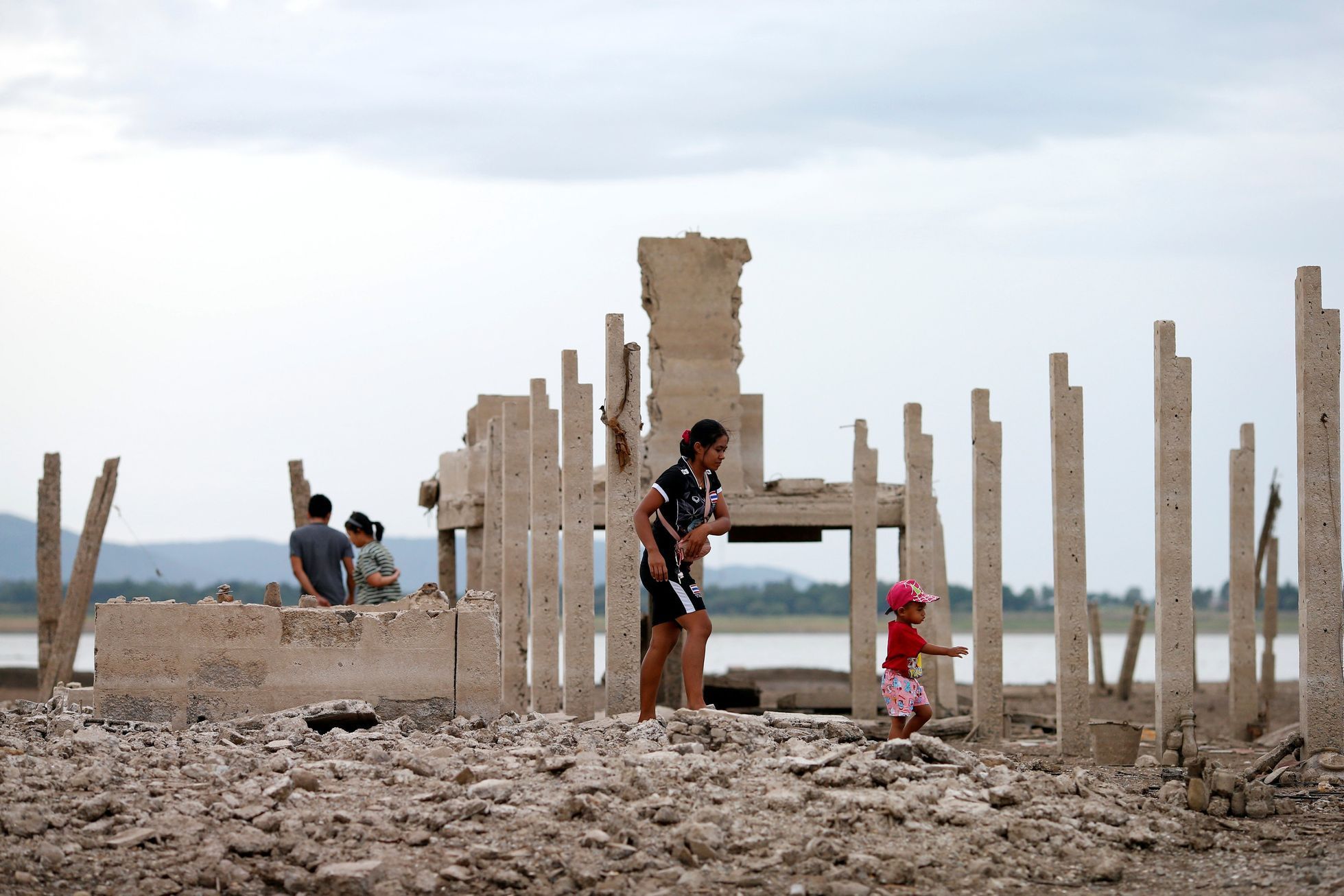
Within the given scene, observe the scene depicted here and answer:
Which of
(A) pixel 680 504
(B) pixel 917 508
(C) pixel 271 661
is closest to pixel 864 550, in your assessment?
(B) pixel 917 508

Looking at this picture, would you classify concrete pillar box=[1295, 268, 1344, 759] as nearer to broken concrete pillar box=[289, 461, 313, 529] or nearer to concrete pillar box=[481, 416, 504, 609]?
concrete pillar box=[481, 416, 504, 609]

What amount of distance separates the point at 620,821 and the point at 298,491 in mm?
12436

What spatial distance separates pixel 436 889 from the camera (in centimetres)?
686

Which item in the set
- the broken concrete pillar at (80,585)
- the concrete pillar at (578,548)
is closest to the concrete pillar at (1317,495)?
the concrete pillar at (578,548)

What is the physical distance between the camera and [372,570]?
43.3 feet

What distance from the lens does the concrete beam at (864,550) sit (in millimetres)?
15961

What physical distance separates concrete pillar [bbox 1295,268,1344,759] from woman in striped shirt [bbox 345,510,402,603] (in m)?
6.64

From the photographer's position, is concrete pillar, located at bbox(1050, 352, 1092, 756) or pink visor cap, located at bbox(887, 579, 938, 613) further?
concrete pillar, located at bbox(1050, 352, 1092, 756)

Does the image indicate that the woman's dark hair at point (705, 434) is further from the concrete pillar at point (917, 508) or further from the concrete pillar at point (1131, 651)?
the concrete pillar at point (1131, 651)

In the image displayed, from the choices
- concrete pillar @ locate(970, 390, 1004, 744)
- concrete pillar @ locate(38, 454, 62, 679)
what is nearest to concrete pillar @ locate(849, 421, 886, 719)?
concrete pillar @ locate(970, 390, 1004, 744)

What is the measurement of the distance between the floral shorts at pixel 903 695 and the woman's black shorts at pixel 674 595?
122cm

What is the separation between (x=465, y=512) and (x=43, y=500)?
4994 mm

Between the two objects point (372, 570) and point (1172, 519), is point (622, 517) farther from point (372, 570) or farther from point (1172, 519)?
point (1172, 519)

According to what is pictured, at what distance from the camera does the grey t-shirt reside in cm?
1315
